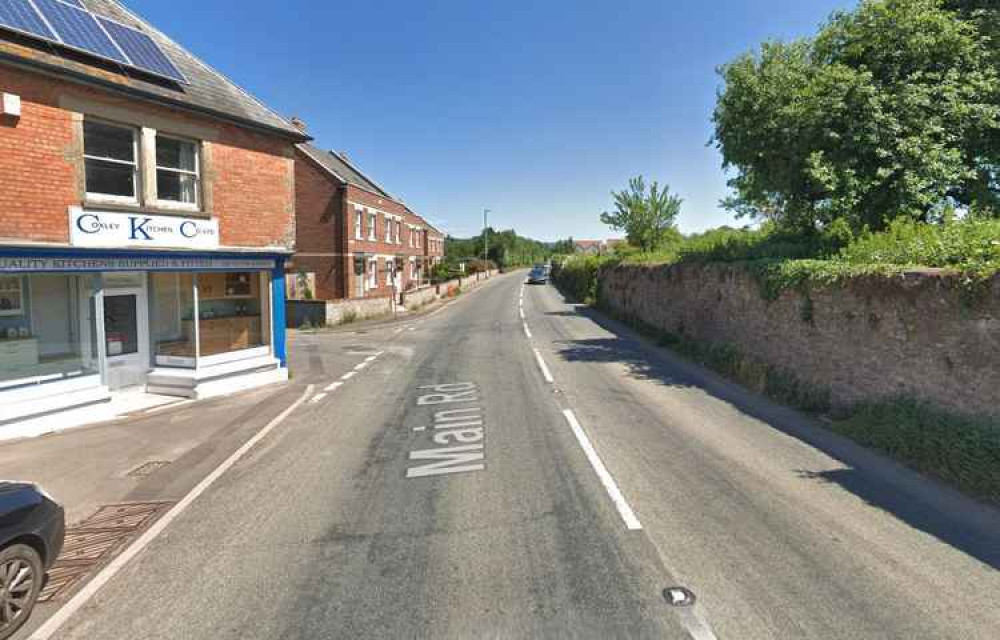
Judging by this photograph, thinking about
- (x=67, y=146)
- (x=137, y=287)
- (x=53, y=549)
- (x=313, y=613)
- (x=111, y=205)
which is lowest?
(x=313, y=613)

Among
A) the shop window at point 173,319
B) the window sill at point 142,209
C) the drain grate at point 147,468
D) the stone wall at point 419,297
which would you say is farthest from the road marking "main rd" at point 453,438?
the stone wall at point 419,297

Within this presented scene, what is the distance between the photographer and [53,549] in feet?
13.8

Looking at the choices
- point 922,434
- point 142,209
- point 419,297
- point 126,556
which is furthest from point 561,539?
point 419,297

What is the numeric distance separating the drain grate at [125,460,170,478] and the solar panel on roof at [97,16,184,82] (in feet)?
24.9

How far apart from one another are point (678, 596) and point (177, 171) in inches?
459

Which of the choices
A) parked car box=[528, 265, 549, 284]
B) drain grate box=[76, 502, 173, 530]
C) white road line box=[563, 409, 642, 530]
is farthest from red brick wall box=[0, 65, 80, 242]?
parked car box=[528, 265, 549, 284]

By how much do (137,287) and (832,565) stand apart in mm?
12450

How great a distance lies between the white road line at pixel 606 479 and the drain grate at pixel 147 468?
19.4ft

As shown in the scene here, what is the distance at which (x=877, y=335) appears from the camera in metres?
8.63

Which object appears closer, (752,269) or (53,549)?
(53,549)

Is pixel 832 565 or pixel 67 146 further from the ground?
pixel 67 146

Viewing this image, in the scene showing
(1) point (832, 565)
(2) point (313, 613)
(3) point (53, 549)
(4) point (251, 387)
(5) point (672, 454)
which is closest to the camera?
(2) point (313, 613)

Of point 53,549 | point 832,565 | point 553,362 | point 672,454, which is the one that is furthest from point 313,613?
point 553,362

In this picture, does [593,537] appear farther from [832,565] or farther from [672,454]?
[672,454]
